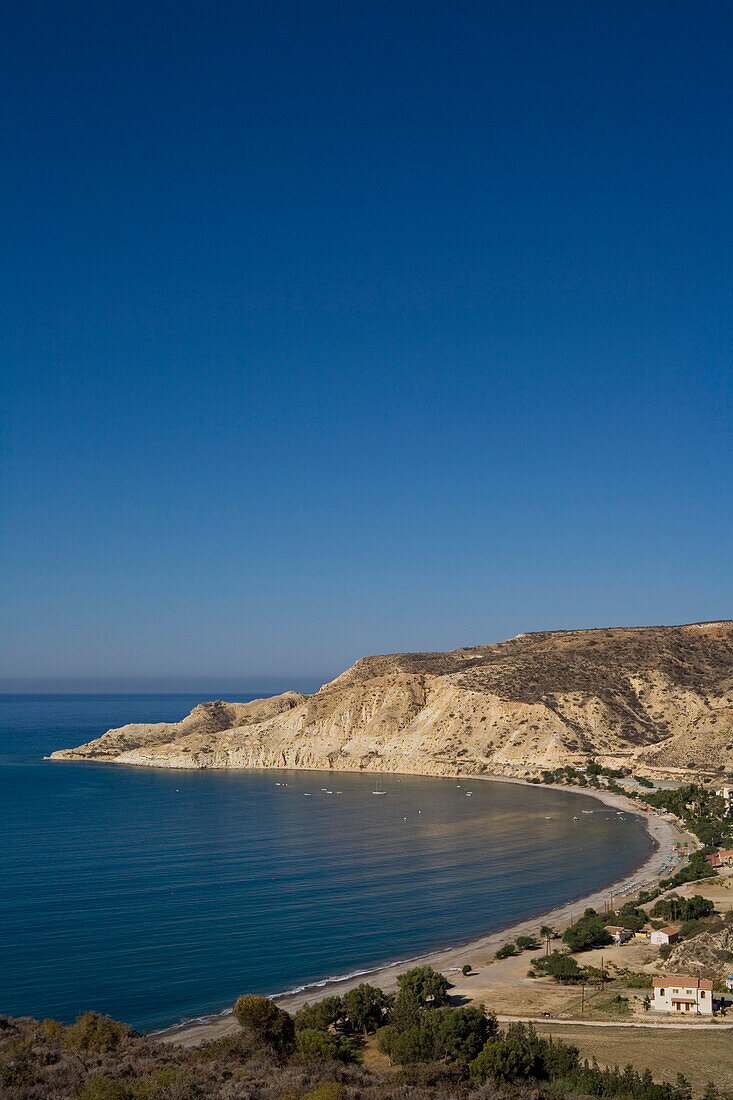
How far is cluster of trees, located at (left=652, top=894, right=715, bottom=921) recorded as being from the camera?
44.1m

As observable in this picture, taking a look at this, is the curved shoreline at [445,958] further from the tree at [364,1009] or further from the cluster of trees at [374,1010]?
the tree at [364,1009]

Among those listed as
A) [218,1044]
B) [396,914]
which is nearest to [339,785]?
[396,914]

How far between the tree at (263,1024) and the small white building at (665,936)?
2160 centimetres

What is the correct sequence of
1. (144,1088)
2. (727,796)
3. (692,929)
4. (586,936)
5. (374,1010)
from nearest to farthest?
(144,1088) < (374,1010) < (692,929) < (586,936) < (727,796)

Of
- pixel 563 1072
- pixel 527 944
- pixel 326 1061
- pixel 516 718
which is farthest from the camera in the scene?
pixel 516 718

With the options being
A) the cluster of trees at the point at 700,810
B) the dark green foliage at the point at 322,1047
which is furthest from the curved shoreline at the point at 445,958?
the dark green foliage at the point at 322,1047

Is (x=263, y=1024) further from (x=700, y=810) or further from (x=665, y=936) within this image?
(x=700, y=810)

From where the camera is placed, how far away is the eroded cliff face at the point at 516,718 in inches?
4326

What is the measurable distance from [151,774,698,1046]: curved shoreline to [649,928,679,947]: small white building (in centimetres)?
549

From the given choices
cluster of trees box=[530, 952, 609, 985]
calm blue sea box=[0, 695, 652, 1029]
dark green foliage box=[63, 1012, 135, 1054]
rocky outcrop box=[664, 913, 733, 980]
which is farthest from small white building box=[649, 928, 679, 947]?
dark green foliage box=[63, 1012, 135, 1054]

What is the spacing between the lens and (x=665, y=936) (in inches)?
1625

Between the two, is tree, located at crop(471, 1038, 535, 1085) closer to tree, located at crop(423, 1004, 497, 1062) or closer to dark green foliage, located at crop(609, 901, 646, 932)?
tree, located at crop(423, 1004, 497, 1062)

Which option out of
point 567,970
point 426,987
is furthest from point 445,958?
point 426,987

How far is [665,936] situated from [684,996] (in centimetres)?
957
